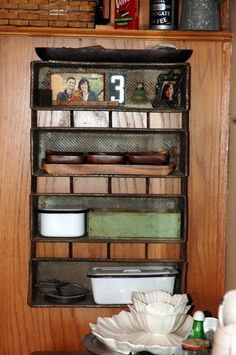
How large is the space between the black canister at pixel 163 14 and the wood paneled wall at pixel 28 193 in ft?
0.25

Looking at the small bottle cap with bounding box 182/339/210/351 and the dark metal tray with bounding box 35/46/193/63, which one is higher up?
the dark metal tray with bounding box 35/46/193/63

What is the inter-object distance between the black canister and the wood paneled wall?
0.25 feet

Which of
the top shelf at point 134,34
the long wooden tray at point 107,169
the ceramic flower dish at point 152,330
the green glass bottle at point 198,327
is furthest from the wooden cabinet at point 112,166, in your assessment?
the green glass bottle at point 198,327

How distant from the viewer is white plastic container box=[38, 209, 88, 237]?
122 inches

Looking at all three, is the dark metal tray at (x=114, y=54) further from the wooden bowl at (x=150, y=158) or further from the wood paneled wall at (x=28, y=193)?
the wooden bowl at (x=150, y=158)

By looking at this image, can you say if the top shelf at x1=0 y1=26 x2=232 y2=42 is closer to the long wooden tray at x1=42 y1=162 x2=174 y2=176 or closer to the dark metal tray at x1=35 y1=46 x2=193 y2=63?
the dark metal tray at x1=35 y1=46 x2=193 y2=63

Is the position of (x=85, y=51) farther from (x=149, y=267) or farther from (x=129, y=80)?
(x=149, y=267)

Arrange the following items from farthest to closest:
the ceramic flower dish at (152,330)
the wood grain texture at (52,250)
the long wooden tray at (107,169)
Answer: the wood grain texture at (52,250) < the long wooden tray at (107,169) < the ceramic flower dish at (152,330)

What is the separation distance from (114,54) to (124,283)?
944mm

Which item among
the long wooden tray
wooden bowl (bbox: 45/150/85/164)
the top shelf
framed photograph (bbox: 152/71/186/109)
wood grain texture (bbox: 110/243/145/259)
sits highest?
the top shelf

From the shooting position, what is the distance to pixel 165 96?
311 centimetres

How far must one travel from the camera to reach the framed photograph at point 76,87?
10.1 feet

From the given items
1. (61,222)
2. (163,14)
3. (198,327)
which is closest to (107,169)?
(61,222)

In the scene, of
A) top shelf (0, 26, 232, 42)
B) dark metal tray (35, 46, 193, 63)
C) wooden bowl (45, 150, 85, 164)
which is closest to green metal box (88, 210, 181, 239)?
wooden bowl (45, 150, 85, 164)
